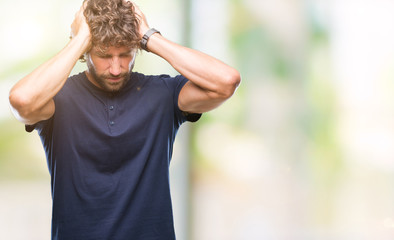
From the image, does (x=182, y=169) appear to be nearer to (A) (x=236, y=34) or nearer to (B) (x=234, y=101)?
(B) (x=234, y=101)

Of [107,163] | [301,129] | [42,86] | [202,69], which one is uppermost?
[202,69]

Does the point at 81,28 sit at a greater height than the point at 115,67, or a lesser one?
greater

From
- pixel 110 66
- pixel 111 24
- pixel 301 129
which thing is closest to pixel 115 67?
pixel 110 66

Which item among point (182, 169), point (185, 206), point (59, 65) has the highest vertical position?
point (59, 65)

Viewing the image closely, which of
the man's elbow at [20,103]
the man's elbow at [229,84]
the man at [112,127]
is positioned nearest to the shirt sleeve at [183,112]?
the man at [112,127]

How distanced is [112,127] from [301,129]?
1.29 metres

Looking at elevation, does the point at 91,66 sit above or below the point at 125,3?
below

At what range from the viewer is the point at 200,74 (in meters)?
1.38

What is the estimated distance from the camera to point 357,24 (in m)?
2.37

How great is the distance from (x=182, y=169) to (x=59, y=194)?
3.83 ft

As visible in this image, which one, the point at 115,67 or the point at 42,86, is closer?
the point at 42,86

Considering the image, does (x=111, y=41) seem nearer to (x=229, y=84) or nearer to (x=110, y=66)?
(x=110, y=66)

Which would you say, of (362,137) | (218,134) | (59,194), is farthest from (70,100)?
(362,137)

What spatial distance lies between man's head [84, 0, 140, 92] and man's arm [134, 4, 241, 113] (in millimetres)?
63
